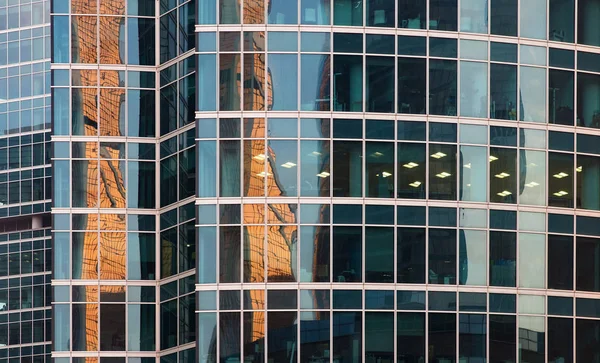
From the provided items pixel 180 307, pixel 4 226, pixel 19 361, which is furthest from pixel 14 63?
pixel 180 307

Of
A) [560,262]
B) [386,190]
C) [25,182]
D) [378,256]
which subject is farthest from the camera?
[25,182]

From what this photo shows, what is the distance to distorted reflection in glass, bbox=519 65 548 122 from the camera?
198ft

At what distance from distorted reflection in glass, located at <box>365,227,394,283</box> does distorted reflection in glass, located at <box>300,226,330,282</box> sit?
Answer: 63.3 inches

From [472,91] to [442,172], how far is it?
11.9 ft

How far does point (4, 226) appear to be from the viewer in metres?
104

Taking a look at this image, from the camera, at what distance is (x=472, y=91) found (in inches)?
2359

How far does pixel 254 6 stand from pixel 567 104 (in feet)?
44.9

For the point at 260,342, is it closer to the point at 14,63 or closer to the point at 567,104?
the point at 567,104

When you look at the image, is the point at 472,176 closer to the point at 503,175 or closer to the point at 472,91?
the point at 503,175

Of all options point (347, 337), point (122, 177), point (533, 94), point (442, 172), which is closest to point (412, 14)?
point (533, 94)

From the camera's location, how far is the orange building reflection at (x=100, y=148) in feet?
206

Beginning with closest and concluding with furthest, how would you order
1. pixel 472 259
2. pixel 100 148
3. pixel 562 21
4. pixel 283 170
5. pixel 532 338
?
pixel 283 170 < pixel 472 259 < pixel 532 338 < pixel 562 21 < pixel 100 148

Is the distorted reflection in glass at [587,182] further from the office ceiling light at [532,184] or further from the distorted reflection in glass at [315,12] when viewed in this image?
the distorted reflection in glass at [315,12]

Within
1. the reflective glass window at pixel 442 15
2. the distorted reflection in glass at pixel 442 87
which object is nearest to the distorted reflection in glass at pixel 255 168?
the distorted reflection in glass at pixel 442 87
